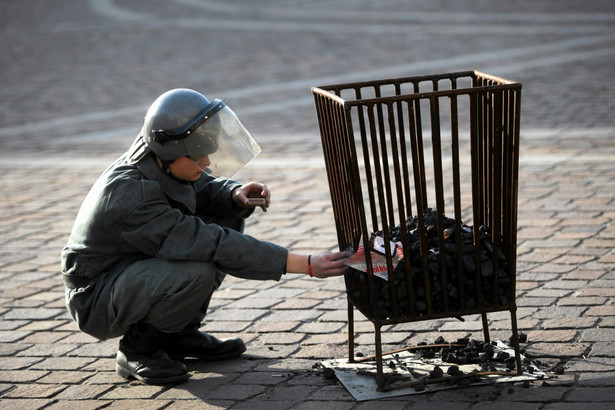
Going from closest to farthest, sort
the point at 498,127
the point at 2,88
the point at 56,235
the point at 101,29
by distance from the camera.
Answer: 1. the point at 498,127
2. the point at 56,235
3. the point at 2,88
4. the point at 101,29

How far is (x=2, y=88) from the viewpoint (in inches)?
466

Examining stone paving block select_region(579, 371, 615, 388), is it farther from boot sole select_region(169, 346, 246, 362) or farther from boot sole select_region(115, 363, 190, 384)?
boot sole select_region(115, 363, 190, 384)

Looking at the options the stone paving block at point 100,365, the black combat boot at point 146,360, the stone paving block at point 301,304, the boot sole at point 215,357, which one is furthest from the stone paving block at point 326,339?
the stone paving block at point 100,365

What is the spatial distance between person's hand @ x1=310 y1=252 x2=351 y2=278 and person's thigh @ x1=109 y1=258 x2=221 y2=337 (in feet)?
1.24

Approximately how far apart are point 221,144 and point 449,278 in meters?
0.90

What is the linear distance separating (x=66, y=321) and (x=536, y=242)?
2.44 metres

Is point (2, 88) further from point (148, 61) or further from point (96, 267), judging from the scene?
point (96, 267)

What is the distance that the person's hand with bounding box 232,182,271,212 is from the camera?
11.3 feet

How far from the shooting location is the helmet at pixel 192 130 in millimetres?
3037

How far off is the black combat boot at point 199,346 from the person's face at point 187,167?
678 millimetres

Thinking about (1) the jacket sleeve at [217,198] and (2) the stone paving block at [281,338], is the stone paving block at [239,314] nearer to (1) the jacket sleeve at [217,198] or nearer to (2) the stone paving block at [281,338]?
(2) the stone paving block at [281,338]

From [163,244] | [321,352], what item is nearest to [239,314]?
[321,352]

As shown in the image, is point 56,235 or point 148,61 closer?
point 56,235

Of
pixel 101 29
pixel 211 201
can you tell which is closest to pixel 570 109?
pixel 211 201
